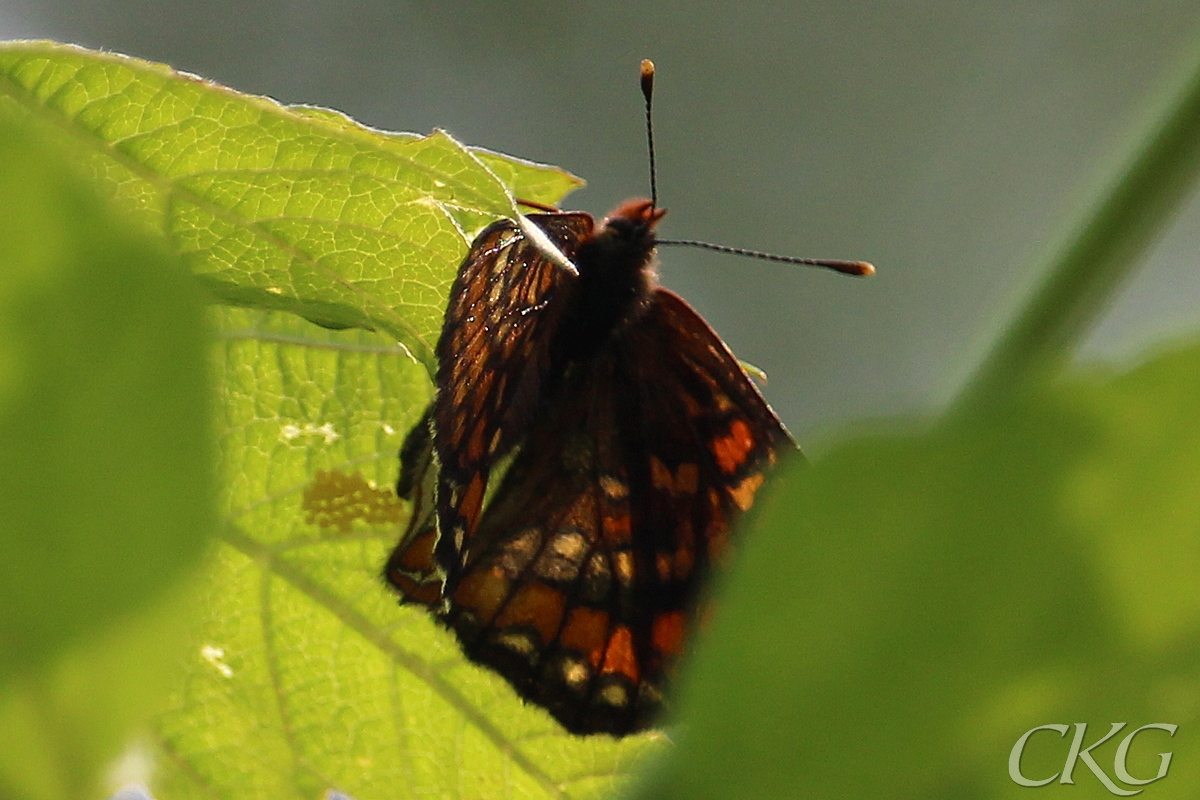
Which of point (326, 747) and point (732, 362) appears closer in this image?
point (326, 747)

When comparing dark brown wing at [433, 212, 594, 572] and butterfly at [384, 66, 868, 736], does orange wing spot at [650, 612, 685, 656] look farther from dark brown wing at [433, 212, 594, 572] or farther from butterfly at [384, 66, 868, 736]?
dark brown wing at [433, 212, 594, 572]

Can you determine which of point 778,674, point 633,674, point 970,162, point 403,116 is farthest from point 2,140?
point 970,162

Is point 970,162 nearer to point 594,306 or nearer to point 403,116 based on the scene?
point 403,116

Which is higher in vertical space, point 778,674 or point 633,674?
point 778,674

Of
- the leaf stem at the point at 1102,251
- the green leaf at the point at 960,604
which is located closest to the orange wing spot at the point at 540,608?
the leaf stem at the point at 1102,251

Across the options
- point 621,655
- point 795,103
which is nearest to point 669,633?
point 621,655

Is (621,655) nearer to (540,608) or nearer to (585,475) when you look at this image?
(540,608)
